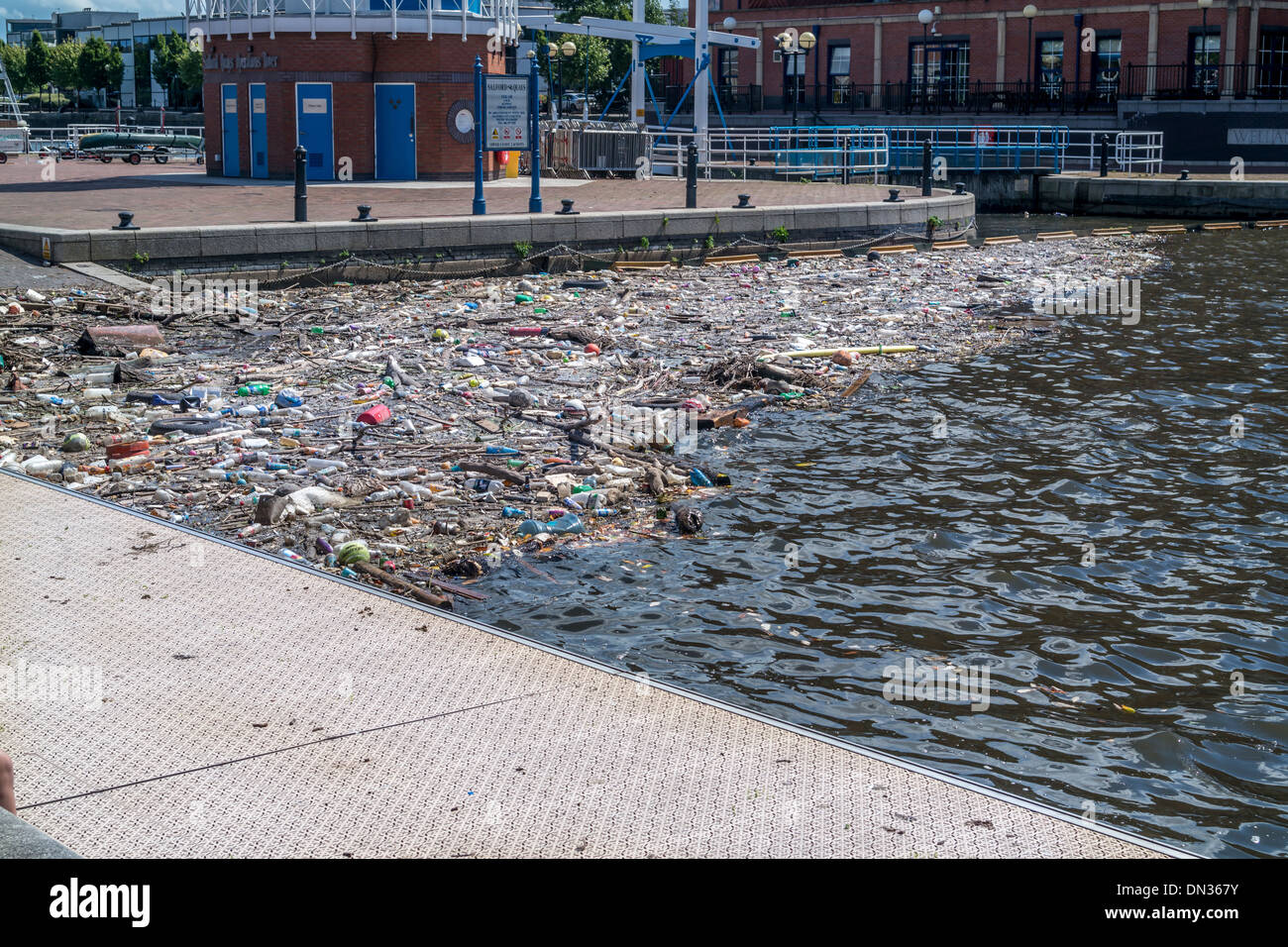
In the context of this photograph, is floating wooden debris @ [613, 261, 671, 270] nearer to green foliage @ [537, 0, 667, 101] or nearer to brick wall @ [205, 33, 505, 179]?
brick wall @ [205, 33, 505, 179]

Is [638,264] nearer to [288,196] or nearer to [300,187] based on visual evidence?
[300,187]

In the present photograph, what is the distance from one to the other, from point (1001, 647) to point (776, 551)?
1.79m

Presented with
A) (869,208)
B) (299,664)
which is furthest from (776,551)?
(869,208)

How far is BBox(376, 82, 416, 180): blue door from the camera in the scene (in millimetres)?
28703

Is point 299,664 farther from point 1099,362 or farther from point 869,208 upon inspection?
point 869,208

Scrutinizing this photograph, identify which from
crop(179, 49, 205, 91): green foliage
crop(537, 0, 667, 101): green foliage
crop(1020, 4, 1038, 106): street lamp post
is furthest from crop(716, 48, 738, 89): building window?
crop(179, 49, 205, 91): green foliage

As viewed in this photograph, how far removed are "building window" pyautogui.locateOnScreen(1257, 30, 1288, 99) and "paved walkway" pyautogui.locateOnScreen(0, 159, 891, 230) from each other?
2371 centimetres

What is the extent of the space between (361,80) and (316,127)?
4.75 ft

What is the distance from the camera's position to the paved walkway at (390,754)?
3881 millimetres

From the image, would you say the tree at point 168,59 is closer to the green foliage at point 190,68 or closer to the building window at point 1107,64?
the green foliage at point 190,68

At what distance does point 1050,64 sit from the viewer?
50.9m

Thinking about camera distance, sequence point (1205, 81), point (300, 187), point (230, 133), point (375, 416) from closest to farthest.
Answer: point (375, 416) → point (300, 187) → point (230, 133) → point (1205, 81)

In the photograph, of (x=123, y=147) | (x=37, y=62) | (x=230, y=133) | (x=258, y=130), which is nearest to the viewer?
(x=258, y=130)

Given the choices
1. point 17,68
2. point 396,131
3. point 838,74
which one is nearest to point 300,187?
point 396,131
